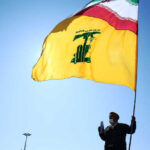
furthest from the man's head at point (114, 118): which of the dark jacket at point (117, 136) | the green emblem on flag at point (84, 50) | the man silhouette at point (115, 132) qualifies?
the green emblem on flag at point (84, 50)

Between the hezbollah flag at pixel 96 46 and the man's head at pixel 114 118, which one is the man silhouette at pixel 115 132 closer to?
the man's head at pixel 114 118

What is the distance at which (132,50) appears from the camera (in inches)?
274

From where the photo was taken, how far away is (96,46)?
793cm

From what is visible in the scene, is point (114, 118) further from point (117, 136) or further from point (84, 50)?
point (84, 50)

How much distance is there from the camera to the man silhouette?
565cm

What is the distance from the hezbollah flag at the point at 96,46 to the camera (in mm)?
7062

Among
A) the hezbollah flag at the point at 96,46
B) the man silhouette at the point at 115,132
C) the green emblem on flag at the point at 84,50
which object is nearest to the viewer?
the man silhouette at the point at 115,132

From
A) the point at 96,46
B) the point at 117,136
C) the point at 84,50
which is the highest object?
the point at 96,46

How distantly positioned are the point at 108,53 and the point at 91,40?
34.5 inches

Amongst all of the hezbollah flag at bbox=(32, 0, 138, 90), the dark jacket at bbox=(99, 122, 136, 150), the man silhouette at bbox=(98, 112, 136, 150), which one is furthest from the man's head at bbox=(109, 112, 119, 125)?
the hezbollah flag at bbox=(32, 0, 138, 90)

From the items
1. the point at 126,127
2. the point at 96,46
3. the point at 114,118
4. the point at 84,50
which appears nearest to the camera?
the point at 126,127

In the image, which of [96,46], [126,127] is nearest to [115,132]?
[126,127]

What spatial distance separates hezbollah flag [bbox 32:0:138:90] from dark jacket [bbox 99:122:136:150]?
1102mm

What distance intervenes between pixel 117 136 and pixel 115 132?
10 cm
